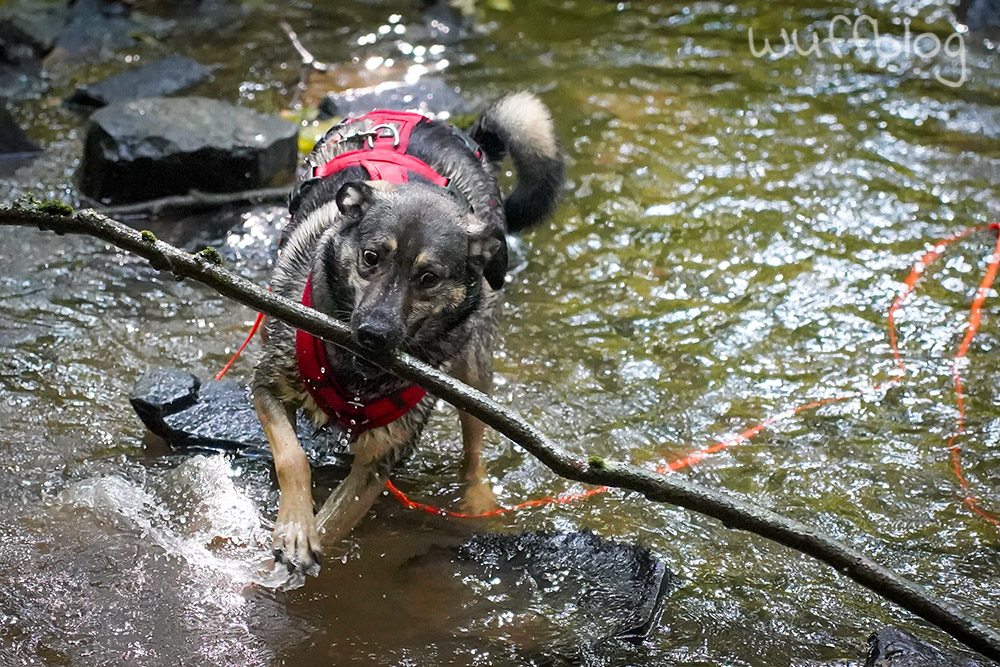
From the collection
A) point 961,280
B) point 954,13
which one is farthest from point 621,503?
point 954,13

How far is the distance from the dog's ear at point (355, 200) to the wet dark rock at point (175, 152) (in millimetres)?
2935

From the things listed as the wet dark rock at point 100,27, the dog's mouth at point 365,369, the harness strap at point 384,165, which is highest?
the harness strap at point 384,165

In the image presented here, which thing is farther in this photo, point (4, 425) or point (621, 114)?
point (621, 114)

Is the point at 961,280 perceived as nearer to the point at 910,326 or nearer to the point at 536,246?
the point at 910,326

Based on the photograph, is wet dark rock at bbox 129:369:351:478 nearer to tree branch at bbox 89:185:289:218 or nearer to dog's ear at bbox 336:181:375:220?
dog's ear at bbox 336:181:375:220

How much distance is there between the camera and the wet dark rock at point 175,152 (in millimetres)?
6117

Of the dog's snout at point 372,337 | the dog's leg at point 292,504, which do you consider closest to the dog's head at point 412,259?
the dog's snout at point 372,337

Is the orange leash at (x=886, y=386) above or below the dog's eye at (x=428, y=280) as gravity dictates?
below

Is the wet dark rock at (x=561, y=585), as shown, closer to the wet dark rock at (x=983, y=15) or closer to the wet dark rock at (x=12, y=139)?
the wet dark rock at (x=12, y=139)

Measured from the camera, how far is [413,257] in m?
3.46

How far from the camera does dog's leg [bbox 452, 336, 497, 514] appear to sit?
4242 mm

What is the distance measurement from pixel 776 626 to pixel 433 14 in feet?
24.2

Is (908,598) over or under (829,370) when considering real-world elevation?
over

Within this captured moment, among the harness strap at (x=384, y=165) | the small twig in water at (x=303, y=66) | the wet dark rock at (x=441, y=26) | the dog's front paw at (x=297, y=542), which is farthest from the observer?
the wet dark rock at (x=441, y=26)
